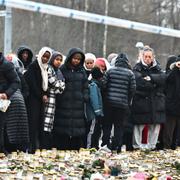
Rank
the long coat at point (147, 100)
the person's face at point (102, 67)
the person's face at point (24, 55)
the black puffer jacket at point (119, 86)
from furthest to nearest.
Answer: the long coat at point (147, 100) → the person's face at point (102, 67) → the black puffer jacket at point (119, 86) → the person's face at point (24, 55)

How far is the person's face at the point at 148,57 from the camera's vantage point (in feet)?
37.7

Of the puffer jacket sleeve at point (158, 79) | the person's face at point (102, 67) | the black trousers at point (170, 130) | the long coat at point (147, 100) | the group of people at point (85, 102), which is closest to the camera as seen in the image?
the group of people at point (85, 102)

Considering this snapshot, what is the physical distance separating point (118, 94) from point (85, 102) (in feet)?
1.92

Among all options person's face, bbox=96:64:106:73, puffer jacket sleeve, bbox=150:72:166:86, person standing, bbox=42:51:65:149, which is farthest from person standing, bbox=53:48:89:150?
puffer jacket sleeve, bbox=150:72:166:86

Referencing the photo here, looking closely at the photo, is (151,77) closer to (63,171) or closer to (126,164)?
(126,164)

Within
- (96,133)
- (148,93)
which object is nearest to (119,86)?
(148,93)

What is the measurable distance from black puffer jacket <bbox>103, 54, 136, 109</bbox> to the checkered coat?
1045 mm

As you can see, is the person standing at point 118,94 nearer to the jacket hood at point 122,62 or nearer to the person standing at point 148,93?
the jacket hood at point 122,62

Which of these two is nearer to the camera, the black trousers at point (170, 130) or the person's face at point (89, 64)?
the person's face at point (89, 64)

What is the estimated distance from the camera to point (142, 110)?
11.7 metres

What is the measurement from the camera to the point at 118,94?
1115 cm

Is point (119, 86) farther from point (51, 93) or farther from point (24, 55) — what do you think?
point (24, 55)

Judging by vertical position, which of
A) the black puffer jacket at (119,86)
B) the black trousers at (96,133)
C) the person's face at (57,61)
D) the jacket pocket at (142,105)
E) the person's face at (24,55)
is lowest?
the black trousers at (96,133)

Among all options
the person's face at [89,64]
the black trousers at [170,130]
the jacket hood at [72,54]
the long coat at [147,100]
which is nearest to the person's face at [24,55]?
the jacket hood at [72,54]
